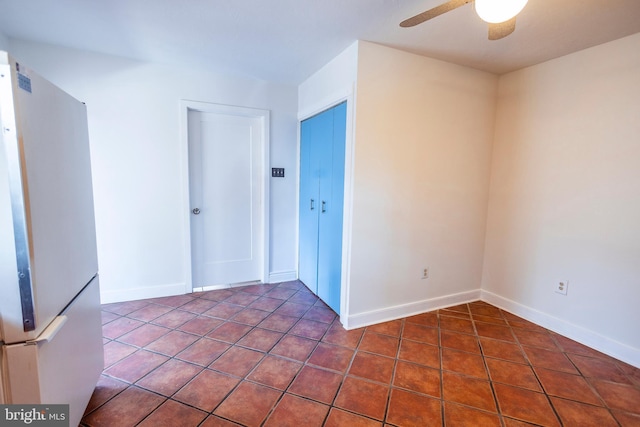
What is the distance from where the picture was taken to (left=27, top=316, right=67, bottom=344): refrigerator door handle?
1.01 m

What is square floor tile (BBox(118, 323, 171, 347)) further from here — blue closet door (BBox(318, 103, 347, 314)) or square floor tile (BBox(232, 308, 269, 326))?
blue closet door (BBox(318, 103, 347, 314))

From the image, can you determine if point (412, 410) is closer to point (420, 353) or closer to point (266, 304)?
point (420, 353)

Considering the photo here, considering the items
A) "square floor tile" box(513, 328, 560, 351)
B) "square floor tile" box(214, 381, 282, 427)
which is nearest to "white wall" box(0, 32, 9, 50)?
"square floor tile" box(214, 381, 282, 427)

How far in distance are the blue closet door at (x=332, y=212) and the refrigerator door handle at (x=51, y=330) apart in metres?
1.90

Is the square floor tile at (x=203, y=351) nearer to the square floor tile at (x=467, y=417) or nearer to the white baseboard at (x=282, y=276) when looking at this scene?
the white baseboard at (x=282, y=276)

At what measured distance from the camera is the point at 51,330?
1.07m

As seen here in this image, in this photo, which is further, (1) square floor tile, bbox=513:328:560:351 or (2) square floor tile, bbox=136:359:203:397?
(1) square floor tile, bbox=513:328:560:351

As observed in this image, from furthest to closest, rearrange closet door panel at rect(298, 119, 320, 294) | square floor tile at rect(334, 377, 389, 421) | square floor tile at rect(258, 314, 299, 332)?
closet door panel at rect(298, 119, 320, 294)
square floor tile at rect(258, 314, 299, 332)
square floor tile at rect(334, 377, 389, 421)

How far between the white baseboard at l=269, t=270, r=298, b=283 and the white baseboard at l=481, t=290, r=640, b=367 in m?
2.24

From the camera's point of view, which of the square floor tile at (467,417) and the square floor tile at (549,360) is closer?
the square floor tile at (467,417)

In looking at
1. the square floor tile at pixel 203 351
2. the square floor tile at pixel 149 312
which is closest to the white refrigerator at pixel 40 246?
the square floor tile at pixel 203 351

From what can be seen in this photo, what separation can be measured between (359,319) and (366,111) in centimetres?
177

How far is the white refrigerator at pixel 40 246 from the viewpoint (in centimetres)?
93

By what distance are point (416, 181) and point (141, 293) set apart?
2.98 m
